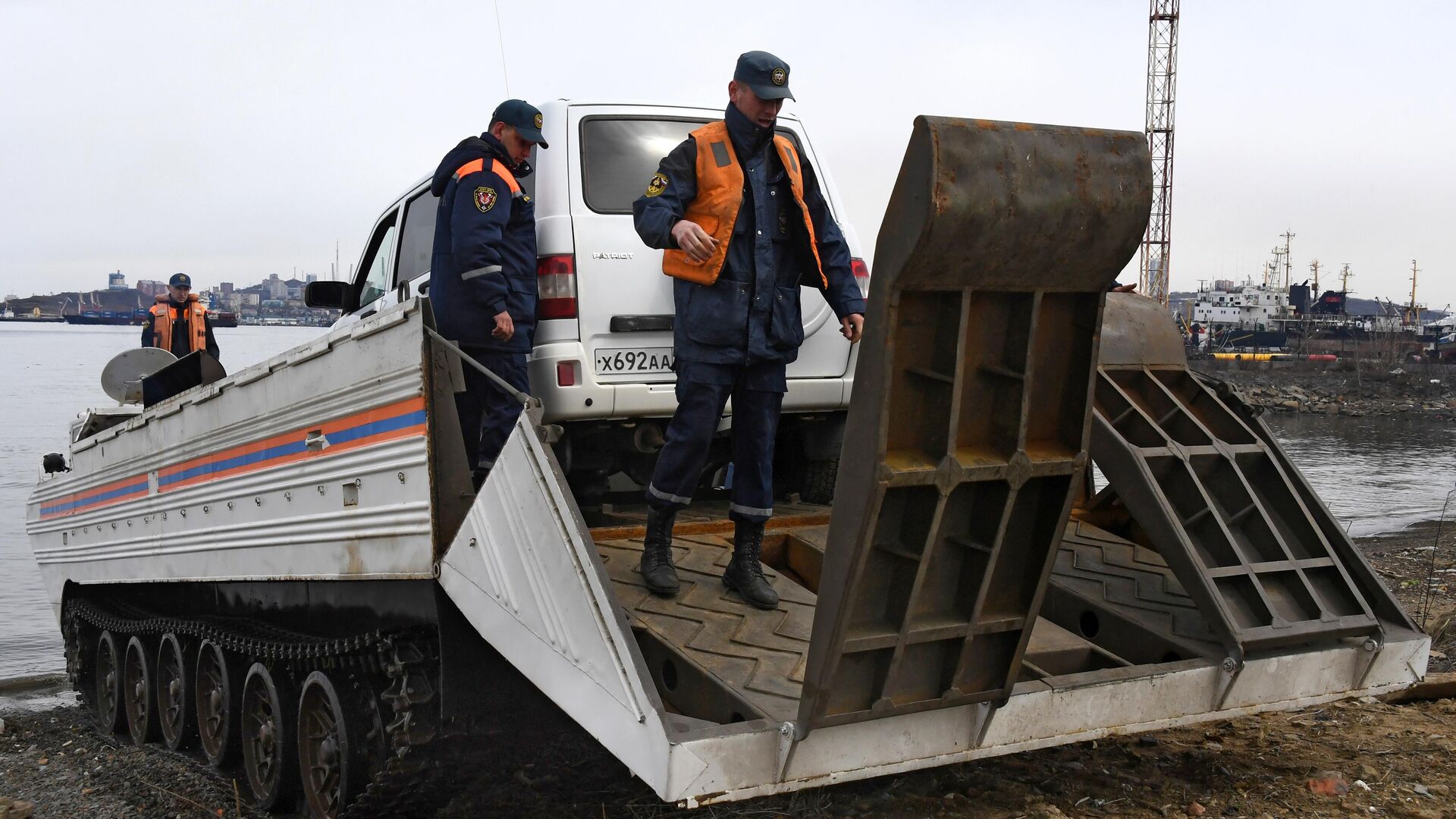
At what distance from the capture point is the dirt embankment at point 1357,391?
36281 millimetres

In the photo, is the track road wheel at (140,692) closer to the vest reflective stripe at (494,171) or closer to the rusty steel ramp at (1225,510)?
the vest reflective stripe at (494,171)

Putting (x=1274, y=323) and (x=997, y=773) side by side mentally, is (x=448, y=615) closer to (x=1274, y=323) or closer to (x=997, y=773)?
(x=997, y=773)

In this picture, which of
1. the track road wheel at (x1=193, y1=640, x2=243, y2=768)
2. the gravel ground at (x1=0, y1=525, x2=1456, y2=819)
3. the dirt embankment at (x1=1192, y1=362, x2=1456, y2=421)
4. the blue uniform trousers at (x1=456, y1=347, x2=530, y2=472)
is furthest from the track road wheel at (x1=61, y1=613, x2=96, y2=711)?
the dirt embankment at (x1=1192, y1=362, x2=1456, y2=421)

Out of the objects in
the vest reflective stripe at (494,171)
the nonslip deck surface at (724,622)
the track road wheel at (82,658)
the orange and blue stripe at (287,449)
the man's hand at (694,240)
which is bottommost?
the track road wheel at (82,658)

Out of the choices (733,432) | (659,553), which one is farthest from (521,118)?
(659,553)

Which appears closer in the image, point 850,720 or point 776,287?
point 850,720

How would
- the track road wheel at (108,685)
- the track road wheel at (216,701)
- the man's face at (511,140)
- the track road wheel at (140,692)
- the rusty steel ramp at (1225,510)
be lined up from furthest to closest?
the track road wheel at (108,685), the track road wheel at (140,692), the track road wheel at (216,701), the man's face at (511,140), the rusty steel ramp at (1225,510)

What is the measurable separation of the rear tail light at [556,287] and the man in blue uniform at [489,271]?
59mm

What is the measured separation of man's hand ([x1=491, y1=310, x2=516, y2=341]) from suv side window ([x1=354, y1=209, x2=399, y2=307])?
1871 mm

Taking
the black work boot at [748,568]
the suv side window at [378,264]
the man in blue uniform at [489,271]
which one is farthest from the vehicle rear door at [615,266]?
the suv side window at [378,264]

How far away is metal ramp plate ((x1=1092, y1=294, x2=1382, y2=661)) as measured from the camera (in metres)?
4.09

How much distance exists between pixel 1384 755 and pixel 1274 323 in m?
80.6

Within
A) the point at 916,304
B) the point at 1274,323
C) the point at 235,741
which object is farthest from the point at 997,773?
the point at 1274,323

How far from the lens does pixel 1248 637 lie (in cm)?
392
